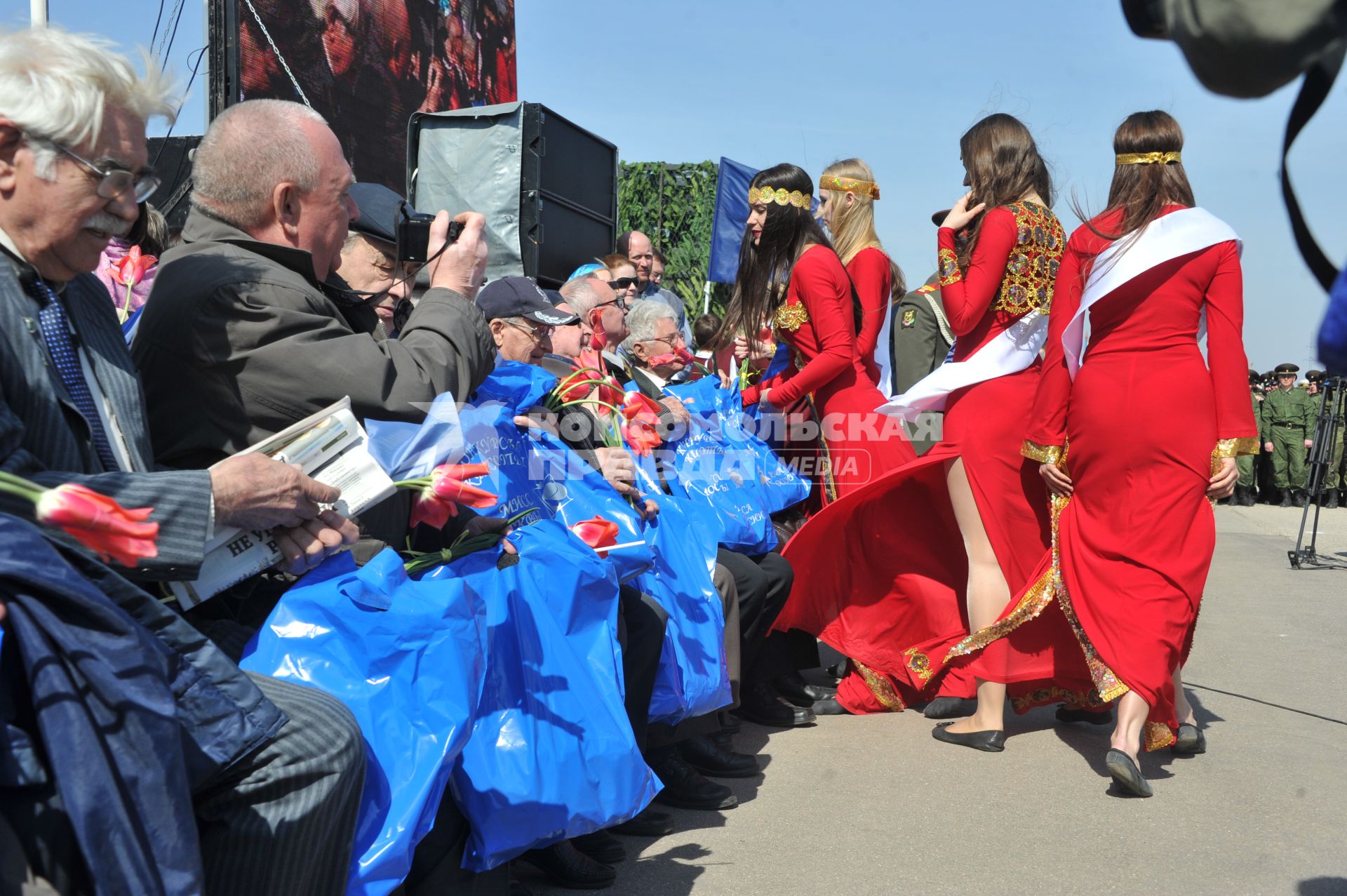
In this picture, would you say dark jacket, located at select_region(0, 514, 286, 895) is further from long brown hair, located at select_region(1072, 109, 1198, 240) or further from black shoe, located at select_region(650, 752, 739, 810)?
long brown hair, located at select_region(1072, 109, 1198, 240)

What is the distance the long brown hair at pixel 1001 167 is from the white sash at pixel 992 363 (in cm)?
31

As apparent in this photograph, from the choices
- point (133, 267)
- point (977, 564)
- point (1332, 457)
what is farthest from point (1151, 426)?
point (1332, 457)

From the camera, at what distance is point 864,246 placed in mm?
5203

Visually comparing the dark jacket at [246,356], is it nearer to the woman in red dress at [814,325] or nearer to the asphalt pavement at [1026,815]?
the asphalt pavement at [1026,815]

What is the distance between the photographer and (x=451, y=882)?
2299 millimetres

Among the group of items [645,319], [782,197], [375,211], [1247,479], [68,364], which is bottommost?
[1247,479]

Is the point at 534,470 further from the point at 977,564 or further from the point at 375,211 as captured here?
the point at 977,564

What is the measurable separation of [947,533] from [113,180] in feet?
11.7

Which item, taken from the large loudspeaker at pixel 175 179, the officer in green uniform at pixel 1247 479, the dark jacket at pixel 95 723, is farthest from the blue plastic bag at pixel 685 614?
the officer in green uniform at pixel 1247 479

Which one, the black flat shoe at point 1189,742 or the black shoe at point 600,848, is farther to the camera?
the black flat shoe at point 1189,742

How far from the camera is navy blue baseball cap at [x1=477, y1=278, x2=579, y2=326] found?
12.1ft

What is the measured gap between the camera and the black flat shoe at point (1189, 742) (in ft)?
13.3

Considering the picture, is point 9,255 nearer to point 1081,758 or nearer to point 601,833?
point 601,833

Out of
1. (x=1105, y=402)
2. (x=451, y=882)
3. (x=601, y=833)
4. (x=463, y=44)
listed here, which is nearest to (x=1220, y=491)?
(x=1105, y=402)
